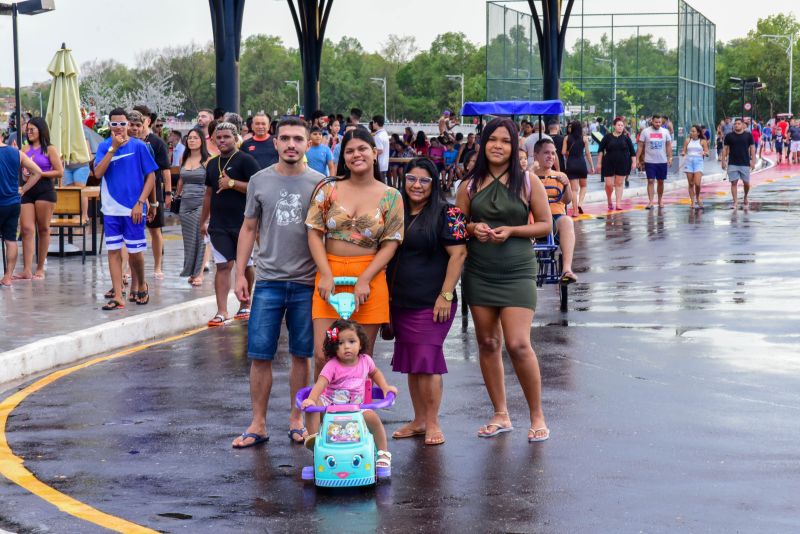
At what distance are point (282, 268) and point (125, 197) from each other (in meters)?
5.54

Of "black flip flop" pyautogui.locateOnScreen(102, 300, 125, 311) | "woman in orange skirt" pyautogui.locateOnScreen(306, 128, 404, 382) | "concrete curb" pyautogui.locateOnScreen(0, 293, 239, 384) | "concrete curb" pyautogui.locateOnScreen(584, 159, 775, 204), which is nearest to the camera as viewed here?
"woman in orange skirt" pyautogui.locateOnScreen(306, 128, 404, 382)

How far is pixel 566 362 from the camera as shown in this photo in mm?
10172

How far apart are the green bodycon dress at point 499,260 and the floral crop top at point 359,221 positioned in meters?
0.57

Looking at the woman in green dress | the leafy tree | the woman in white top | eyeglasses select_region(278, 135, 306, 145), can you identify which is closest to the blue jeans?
eyeglasses select_region(278, 135, 306, 145)

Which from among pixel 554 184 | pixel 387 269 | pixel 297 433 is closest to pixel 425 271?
pixel 387 269

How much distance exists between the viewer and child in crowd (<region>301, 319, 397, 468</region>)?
679 centimetres

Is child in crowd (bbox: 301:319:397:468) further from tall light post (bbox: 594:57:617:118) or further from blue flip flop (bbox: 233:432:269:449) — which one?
tall light post (bbox: 594:57:617:118)

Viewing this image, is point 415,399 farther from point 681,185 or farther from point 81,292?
point 681,185

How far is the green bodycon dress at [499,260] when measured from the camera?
7.49 m

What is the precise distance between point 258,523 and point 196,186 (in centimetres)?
838

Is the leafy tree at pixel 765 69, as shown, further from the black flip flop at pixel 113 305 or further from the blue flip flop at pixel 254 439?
the blue flip flop at pixel 254 439

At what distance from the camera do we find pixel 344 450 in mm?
6547

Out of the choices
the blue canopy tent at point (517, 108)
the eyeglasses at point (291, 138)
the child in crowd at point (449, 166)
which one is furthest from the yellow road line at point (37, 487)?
the child in crowd at point (449, 166)

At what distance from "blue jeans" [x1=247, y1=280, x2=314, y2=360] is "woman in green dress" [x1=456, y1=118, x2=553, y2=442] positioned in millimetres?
916
